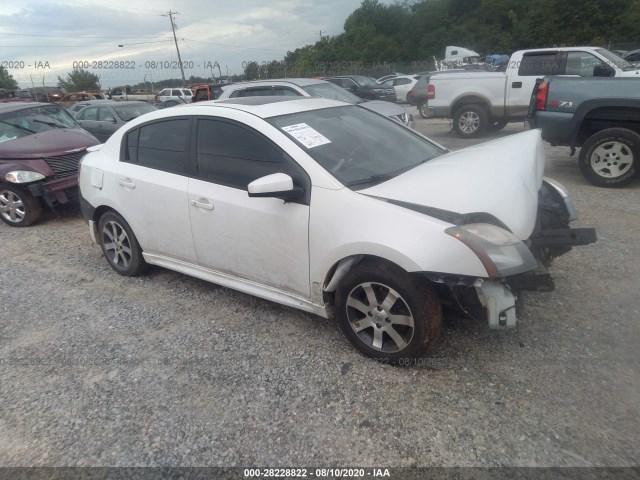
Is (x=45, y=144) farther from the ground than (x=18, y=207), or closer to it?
farther from the ground

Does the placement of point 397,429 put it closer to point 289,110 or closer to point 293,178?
point 293,178

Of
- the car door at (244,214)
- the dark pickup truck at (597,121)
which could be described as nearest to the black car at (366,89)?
the dark pickup truck at (597,121)

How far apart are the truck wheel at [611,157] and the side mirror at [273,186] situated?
17.5 ft

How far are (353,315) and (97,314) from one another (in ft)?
7.65

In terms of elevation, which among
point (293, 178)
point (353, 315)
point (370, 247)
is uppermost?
point (293, 178)

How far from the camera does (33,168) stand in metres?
6.37


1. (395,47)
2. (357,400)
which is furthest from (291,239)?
(395,47)

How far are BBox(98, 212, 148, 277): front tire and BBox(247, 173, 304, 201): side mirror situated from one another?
1944 millimetres

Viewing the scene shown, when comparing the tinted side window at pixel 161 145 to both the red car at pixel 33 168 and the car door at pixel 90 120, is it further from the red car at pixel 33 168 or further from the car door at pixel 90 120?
the car door at pixel 90 120

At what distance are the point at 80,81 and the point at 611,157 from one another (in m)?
58.6

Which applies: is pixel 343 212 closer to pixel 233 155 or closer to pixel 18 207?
pixel 233 155

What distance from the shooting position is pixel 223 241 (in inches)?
139

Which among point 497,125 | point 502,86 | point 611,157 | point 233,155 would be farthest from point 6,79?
point 611,157

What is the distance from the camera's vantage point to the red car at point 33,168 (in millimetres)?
6344
